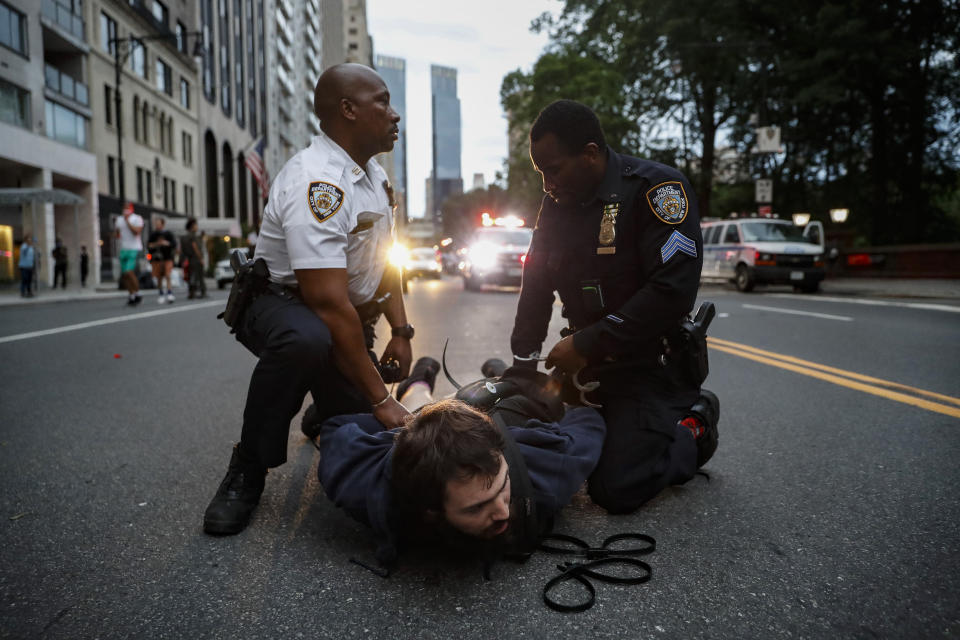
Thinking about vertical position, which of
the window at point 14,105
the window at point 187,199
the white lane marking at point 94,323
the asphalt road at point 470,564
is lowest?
the asphalt road at point 470,564

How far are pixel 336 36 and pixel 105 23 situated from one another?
3533 inches

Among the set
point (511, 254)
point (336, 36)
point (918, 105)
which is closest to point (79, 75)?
point (511, 254)

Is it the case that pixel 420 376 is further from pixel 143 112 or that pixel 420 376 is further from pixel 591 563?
pixel 143 112

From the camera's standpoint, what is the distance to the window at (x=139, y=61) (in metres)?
35.5

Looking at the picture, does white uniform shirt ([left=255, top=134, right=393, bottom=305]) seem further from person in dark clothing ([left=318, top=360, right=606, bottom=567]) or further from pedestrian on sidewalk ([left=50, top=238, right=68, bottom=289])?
pedestrian on sidewalk ([left=50, top=238, right=68, bottom=289])

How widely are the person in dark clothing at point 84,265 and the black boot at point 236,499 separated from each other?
95.5 feet

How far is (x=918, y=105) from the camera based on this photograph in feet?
78.4

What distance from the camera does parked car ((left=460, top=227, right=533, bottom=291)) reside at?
17.7 m

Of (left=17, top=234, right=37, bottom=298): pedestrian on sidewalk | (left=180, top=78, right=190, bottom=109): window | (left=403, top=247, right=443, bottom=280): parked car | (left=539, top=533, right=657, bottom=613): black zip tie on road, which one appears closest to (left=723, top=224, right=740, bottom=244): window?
(left=403, top=247, right=443, bottom=280): parked car

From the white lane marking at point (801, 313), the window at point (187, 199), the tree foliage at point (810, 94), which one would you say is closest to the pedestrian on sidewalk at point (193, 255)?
the white lane marking at point (801, 313)

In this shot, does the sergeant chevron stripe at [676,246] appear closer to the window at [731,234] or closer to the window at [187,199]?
the window at [731,234]

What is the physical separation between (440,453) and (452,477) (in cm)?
7

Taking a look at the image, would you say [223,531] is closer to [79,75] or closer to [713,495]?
[713,495]

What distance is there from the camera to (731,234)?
19.5 meters
